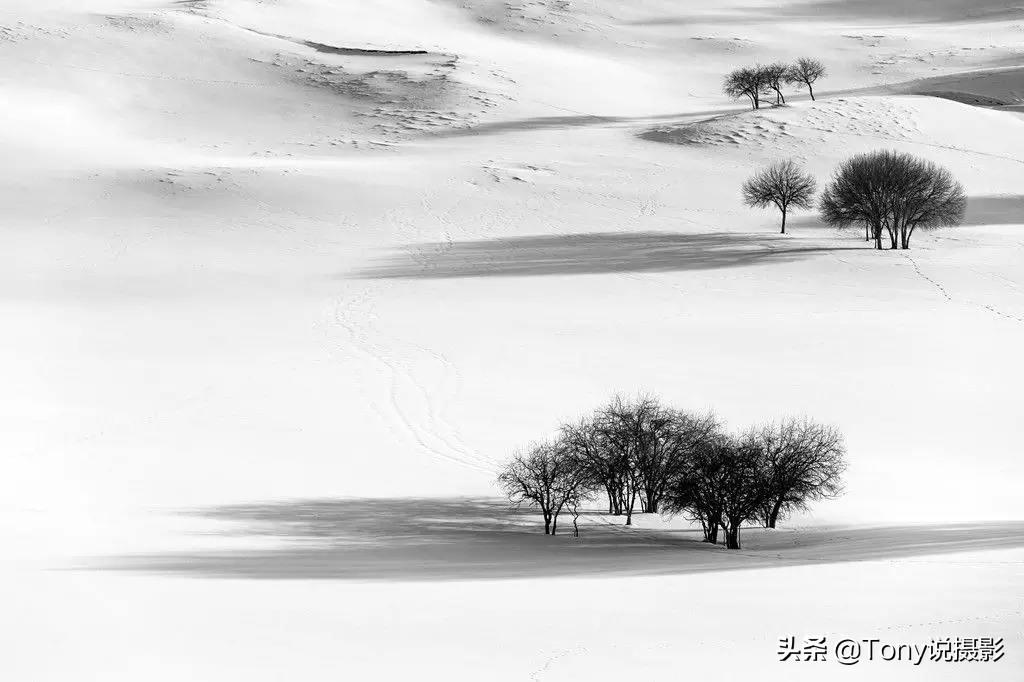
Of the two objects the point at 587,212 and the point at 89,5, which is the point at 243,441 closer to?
the point at 587,212

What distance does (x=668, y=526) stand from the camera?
82.1ft

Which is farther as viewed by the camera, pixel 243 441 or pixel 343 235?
pixel 343 235

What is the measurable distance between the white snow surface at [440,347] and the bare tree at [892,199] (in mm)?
1435

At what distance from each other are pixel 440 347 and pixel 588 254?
1584 cm

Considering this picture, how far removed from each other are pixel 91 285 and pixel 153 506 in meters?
27.2

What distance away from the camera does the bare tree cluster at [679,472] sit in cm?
2259

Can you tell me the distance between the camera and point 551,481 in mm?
23344

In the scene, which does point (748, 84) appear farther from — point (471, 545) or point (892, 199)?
point (471, 545)

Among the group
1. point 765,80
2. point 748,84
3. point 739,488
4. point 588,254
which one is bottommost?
point 739,488

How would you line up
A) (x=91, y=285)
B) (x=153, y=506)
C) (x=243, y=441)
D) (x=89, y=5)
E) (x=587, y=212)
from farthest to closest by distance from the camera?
(x=89, y=5) < (x=587, y=212) < (x=91, y=285) < (x=243, y=441) < (x=153, y=506)

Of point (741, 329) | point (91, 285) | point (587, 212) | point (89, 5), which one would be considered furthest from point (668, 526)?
point (89, 5)

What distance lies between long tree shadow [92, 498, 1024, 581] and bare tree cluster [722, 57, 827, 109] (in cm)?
6538

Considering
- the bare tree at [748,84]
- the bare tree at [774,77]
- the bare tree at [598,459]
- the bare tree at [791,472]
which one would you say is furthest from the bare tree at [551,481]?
the bare tree at [774,77]

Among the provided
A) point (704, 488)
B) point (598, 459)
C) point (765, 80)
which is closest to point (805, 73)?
point (765, 80)
